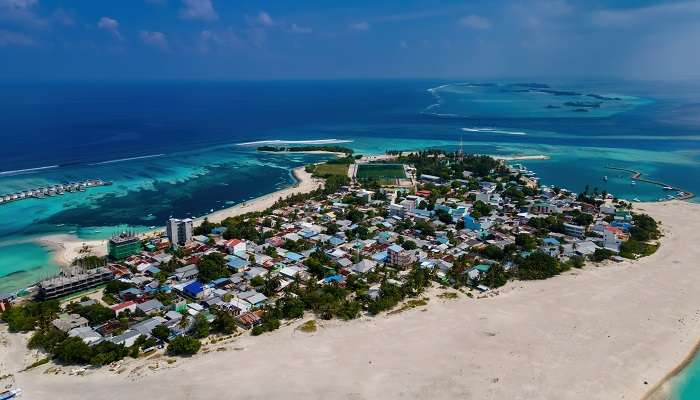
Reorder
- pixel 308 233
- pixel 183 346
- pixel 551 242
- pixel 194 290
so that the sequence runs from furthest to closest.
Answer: pixel 308 233 → pixel 551 242 → pixel 194 290 → pixel 183 346

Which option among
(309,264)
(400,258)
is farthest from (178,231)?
(400,258)

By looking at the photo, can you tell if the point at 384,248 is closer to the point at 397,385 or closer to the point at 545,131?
the point at 397,385

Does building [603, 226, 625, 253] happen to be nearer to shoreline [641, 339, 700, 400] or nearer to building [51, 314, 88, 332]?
shoreline [641, 339, 700, 400]

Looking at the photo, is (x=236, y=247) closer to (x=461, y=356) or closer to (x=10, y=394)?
(x=10, y=394)

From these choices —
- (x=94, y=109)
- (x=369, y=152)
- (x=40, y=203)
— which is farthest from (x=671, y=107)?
(x=94, y=109)

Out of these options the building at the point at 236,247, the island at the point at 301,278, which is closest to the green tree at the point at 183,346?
the island at the point at 301,278

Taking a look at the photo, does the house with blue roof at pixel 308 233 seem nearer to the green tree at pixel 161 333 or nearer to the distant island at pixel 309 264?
the distant island at pixel 309 264
